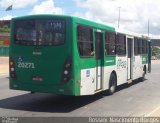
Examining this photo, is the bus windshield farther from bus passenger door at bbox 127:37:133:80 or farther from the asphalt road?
bus passenger door at bbox 127:37:133:80

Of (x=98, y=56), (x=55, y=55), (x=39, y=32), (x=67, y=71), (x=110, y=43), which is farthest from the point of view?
(x=110, y=43)

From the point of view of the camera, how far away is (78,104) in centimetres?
1327

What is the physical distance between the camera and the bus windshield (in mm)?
11945

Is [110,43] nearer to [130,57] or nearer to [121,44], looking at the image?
[121,44]

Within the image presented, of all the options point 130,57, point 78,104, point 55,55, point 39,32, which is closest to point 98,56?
point 78,104

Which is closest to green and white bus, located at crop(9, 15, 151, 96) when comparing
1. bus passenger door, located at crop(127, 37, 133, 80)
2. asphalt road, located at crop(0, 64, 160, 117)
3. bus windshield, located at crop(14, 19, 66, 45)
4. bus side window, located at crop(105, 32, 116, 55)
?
bus windshield, located at crop(14, 19, 66, 45)

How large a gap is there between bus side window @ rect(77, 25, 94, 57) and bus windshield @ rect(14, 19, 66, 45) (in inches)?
24.7

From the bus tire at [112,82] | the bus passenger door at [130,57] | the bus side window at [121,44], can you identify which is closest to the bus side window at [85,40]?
the bus tire at [112,82]

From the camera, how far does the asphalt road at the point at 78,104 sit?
1138 centimetres

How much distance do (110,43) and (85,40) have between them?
9.57ft

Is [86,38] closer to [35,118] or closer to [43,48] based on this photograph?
[43,48]

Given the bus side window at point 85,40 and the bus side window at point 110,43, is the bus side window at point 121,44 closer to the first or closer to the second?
the bus side window at point 110,43

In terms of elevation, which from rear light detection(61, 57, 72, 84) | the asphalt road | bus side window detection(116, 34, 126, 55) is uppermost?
bus side window detection(116, 34, 126, 55)

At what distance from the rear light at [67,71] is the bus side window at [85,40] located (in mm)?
665
